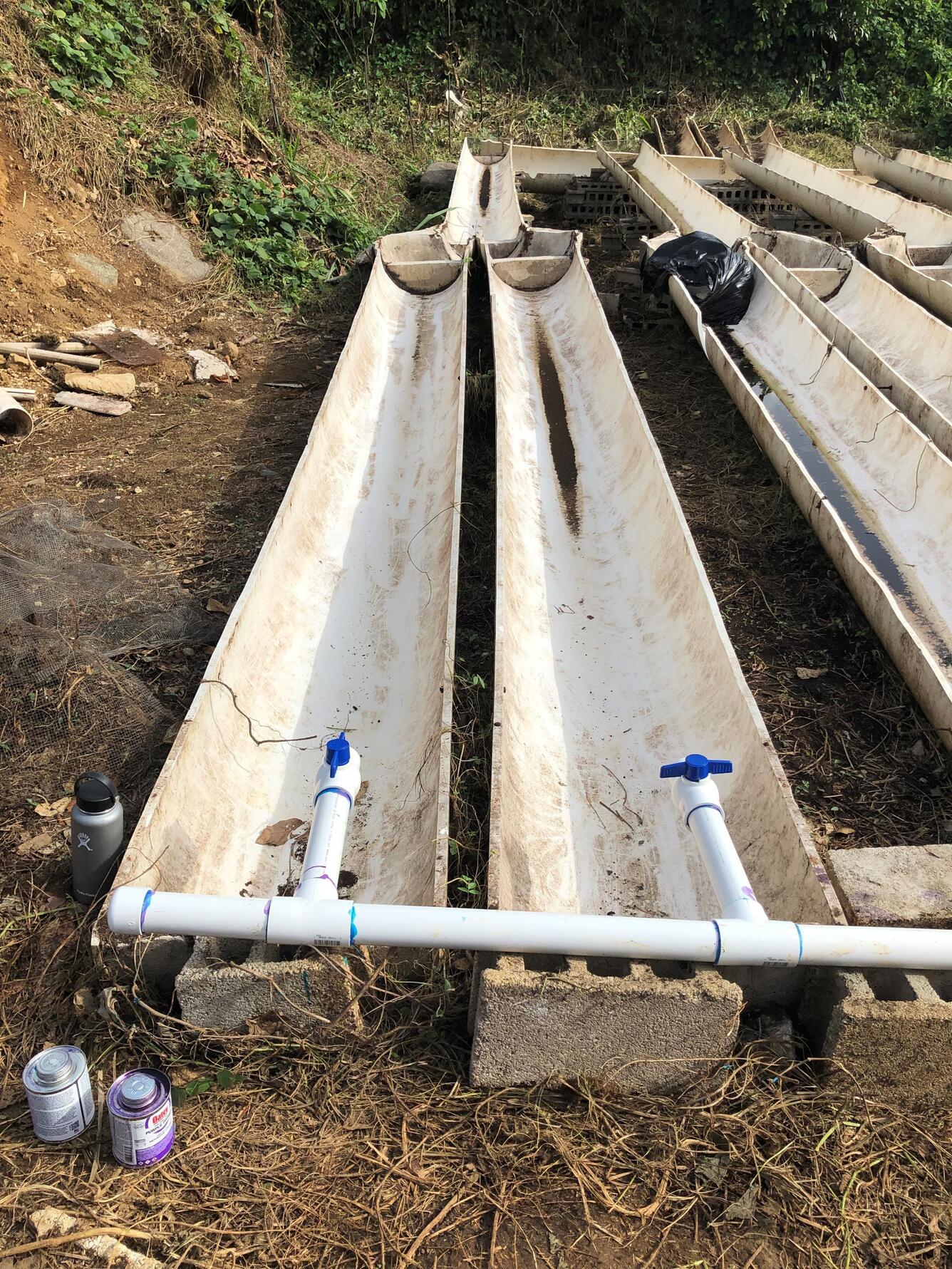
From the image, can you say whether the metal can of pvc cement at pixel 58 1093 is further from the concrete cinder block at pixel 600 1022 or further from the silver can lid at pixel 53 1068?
A: the concrete cinder block at pixel 600 1022

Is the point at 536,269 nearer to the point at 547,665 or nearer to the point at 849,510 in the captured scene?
the point at 849,510

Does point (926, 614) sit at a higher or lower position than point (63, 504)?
higher

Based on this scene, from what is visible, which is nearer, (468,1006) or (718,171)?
(468,1006)

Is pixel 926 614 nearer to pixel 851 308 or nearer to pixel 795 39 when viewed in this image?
pixel 851 308

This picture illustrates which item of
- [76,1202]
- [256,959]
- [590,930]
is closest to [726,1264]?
[590,930]

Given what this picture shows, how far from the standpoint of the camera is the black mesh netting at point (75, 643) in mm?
3400

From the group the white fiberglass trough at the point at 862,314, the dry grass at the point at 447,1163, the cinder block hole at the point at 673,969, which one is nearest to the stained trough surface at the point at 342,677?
the dry grass at the point at 447,1163

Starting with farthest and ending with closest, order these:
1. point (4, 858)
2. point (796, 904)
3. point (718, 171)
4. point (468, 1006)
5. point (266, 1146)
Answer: point (718, 171) < point (4, 858) < point (796, 904) < point (468, 1006) < point (266, 1146)

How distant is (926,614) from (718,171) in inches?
422

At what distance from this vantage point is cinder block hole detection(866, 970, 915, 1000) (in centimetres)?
229

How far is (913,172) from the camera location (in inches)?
454

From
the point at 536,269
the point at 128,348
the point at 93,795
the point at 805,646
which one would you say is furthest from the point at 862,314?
the point at 93,795

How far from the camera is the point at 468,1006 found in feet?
8.00

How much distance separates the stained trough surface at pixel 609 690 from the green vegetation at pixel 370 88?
13.8 ft
